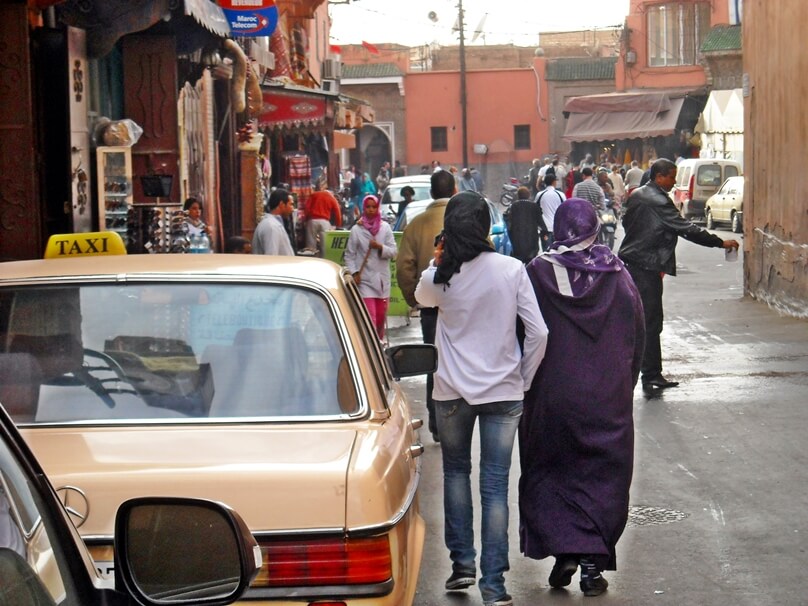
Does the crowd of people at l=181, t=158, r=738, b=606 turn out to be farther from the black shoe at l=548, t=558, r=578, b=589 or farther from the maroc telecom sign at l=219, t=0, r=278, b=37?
the maroc telecom sign at l=219, t=0, r=278, b=37

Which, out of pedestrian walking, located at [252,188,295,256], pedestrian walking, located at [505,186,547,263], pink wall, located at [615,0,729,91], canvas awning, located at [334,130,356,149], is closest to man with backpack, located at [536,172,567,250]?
pedestrian walking, located at [505,186,547,263]

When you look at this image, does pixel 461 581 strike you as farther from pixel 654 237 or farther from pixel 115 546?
pixel 654 237

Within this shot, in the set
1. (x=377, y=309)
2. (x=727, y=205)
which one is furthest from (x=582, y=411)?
(x=727, y=205)

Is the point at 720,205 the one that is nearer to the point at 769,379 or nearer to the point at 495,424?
A: the point at 769,379

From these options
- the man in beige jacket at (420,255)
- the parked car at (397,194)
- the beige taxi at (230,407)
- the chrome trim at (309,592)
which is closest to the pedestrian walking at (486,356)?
the beige taxi at (230,407)

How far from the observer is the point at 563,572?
607 cm

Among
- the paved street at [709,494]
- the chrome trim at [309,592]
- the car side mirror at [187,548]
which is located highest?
the car side mirror at [187,548]

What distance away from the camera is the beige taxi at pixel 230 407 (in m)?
3.59

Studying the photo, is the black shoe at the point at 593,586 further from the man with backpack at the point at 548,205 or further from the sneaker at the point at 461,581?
the man with backpack at the point at 548,205

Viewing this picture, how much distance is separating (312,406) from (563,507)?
6.83 ft

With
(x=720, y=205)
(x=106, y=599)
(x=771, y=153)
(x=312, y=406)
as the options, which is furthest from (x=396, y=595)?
(x=720, y=205)

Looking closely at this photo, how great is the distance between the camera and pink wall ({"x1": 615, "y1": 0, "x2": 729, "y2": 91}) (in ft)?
180

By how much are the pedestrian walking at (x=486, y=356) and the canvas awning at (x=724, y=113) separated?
3755cm

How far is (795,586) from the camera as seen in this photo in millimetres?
6047
